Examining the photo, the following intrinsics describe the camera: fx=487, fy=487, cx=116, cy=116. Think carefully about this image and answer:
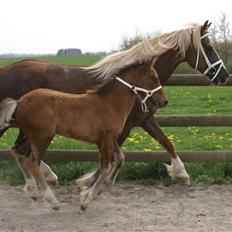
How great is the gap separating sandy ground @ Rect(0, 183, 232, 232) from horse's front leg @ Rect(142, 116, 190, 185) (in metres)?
0.15

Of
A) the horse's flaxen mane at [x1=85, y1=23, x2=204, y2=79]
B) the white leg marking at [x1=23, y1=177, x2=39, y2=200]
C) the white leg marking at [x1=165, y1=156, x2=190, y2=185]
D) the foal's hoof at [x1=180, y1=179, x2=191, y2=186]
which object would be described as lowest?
the foal's hoof at [x1=180, y1=179, x2=191, y2=186]

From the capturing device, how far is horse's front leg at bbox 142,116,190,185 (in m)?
5.39

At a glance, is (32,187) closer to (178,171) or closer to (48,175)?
(48,175)

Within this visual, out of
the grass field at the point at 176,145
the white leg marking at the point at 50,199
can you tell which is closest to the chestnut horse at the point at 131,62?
the grass field at the point at 176,145

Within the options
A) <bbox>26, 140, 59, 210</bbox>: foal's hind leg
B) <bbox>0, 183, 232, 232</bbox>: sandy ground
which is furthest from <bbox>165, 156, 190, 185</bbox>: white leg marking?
<bbox>26, 140, 59, 210</bbox>: foal's hind leg

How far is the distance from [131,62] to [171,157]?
1293 mm

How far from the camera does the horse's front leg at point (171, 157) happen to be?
5395 mm

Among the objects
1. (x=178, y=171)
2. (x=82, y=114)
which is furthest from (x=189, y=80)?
(x=82, y=114)

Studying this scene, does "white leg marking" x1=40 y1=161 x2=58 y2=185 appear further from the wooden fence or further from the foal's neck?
the foal's neck

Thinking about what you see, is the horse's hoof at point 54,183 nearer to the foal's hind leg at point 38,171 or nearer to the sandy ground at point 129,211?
the sandy ground at point 129,211

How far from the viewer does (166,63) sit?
17.6ft

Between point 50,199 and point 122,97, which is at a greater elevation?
point 122,97

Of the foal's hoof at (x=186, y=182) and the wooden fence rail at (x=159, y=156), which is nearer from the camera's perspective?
the foal's hoof at (x=186, y=182)

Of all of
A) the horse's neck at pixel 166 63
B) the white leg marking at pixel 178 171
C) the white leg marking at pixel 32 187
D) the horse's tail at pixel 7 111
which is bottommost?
the white leg marking at pixel 178 171
